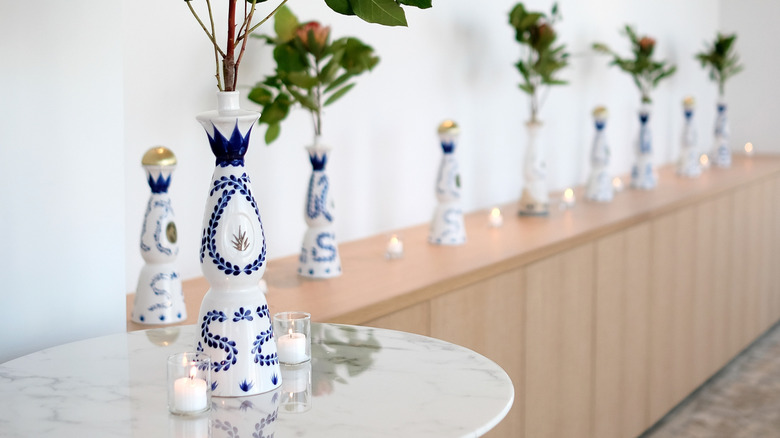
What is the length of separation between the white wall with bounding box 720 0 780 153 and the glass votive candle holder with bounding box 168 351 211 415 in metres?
4.83

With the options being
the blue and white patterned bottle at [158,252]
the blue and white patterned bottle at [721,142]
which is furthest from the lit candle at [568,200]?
the blue and white patterned bottle at [158,252]

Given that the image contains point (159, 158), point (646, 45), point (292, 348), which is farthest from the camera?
point (646, 45)

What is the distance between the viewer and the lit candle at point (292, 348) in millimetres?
1363

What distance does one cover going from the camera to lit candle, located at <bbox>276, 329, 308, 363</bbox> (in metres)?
1.36

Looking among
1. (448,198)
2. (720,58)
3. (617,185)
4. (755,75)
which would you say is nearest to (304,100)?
(448,198)

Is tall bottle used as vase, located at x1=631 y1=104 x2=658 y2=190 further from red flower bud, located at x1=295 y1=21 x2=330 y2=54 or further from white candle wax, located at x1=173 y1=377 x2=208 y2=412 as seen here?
white candle wax, located at x1=173 y1=377 x2=208 y2=412

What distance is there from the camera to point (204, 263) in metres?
1.23

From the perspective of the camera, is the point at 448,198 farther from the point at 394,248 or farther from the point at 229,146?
the point at 229,146

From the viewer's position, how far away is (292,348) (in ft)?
4.47

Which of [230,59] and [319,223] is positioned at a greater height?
[230,59]

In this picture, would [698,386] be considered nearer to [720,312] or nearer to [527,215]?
[720,312]

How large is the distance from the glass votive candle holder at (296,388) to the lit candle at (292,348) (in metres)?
0.01

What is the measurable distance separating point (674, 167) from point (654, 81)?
0.82 m

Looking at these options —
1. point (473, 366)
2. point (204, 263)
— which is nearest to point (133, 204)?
point (204, 263)
